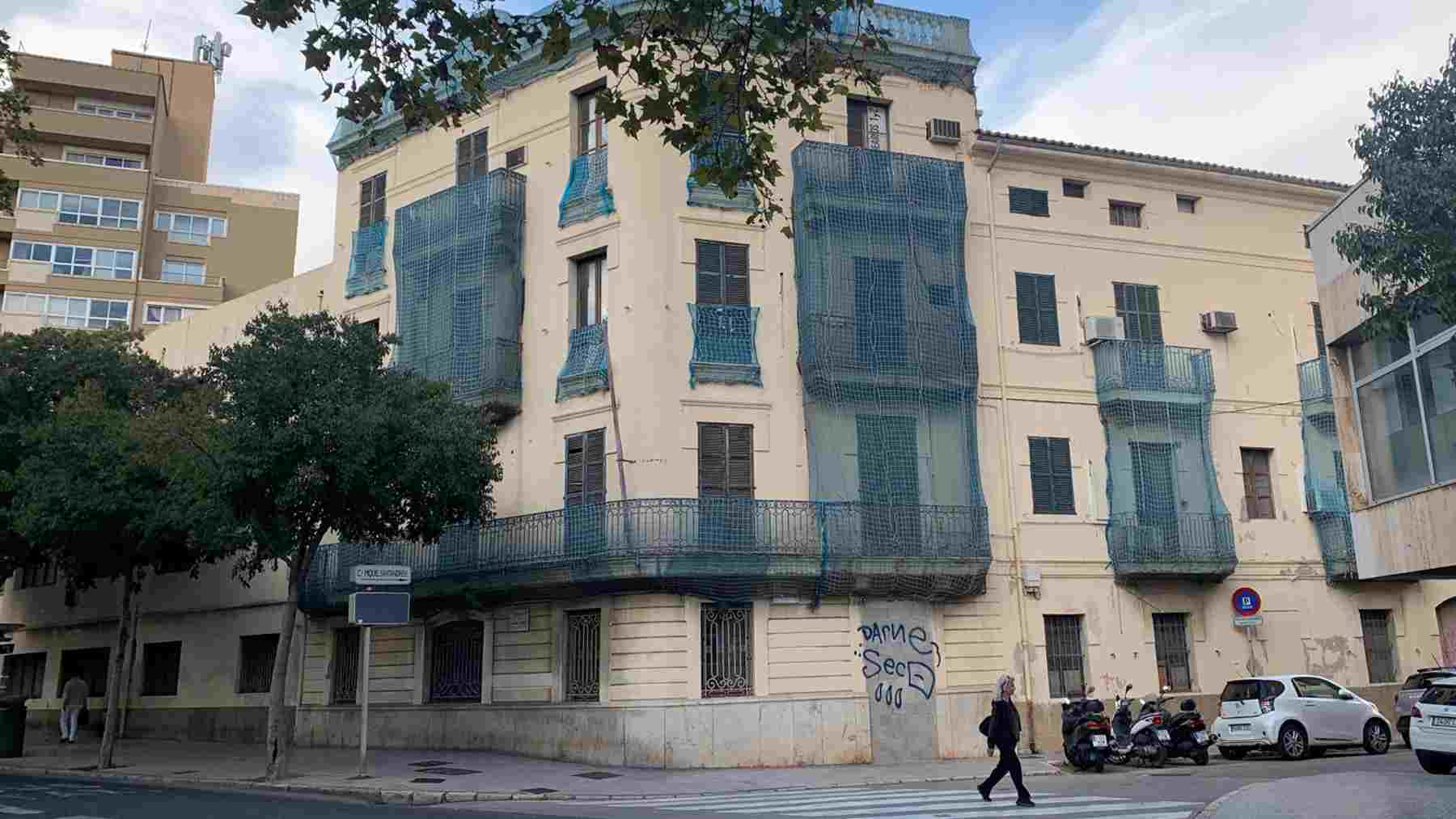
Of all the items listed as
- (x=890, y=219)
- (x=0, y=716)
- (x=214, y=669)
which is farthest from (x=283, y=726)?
(x=890, y=219)

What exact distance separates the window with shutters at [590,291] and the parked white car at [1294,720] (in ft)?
42.3

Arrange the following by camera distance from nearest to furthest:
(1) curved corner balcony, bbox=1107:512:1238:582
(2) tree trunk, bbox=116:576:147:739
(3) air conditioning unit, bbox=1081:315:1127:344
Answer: (1) curved corner balcony, bbox=1107:512:1238:582 < (3) air conditioning unit, bbox=1081:315:1127:344 < (2) tree trunk, bbox=116:576:147:739

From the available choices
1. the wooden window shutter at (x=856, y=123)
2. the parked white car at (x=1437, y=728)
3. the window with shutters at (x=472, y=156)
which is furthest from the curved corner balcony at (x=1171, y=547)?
the window with shutters at (x=472, y=156)

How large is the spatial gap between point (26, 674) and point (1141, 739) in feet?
108

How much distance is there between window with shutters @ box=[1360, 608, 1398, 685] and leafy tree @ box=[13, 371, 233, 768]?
2231 centimetres

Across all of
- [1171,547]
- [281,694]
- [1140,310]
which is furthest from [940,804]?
[1140,310]

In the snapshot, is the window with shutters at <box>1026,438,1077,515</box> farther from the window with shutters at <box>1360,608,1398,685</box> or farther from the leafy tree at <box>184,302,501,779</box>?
the leafy tree at <box>184,302,501,779</box>

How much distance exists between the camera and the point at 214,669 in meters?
29.6

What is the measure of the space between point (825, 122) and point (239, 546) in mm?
12913

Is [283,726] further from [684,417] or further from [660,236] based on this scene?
[660,236]

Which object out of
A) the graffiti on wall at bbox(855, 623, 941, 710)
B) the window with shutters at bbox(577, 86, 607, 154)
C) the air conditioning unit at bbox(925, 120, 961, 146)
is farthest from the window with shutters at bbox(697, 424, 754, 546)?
the air conditioning unit at bbox(925, 120, 961, 146)

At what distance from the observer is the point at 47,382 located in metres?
26.7

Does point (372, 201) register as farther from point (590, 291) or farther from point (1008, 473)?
point (1008, 473)

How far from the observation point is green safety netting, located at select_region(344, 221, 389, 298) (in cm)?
2677
